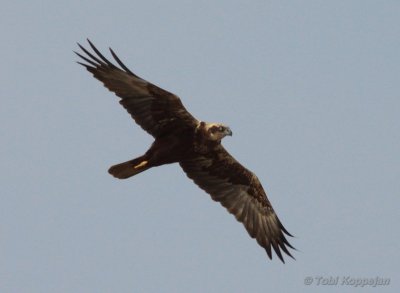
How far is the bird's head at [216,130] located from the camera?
51.3 ft

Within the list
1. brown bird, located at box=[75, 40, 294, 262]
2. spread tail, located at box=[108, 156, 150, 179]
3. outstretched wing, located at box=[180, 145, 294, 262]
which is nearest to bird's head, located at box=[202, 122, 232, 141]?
brown bird, located at box=[75, 40, 294, 262]

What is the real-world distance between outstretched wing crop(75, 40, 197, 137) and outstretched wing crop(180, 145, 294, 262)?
3.97 ft

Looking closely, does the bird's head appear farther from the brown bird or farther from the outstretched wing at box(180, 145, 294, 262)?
the outstretched wing at box(180, 145, 294, 262)

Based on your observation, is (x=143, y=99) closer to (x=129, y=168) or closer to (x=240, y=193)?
(x=129, y=168)

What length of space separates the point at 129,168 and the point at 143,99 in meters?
1.17

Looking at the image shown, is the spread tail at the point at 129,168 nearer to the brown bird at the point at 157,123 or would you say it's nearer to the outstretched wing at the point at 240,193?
the brown bird at the point at 157,123

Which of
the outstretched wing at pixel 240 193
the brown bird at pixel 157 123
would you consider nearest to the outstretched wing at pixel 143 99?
the brown bird at pixel 157 123

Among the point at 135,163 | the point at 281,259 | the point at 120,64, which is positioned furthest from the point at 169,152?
the point at 281,259

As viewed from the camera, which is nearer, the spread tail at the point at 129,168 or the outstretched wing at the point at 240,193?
the spread tail at the point at 129,168

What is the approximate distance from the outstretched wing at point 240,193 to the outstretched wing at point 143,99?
121cm

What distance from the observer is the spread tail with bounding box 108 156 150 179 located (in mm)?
15594

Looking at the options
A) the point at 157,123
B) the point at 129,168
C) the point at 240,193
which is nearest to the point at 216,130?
the point at 157,123

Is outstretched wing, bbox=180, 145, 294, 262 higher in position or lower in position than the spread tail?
lower

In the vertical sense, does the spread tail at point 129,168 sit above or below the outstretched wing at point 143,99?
below
